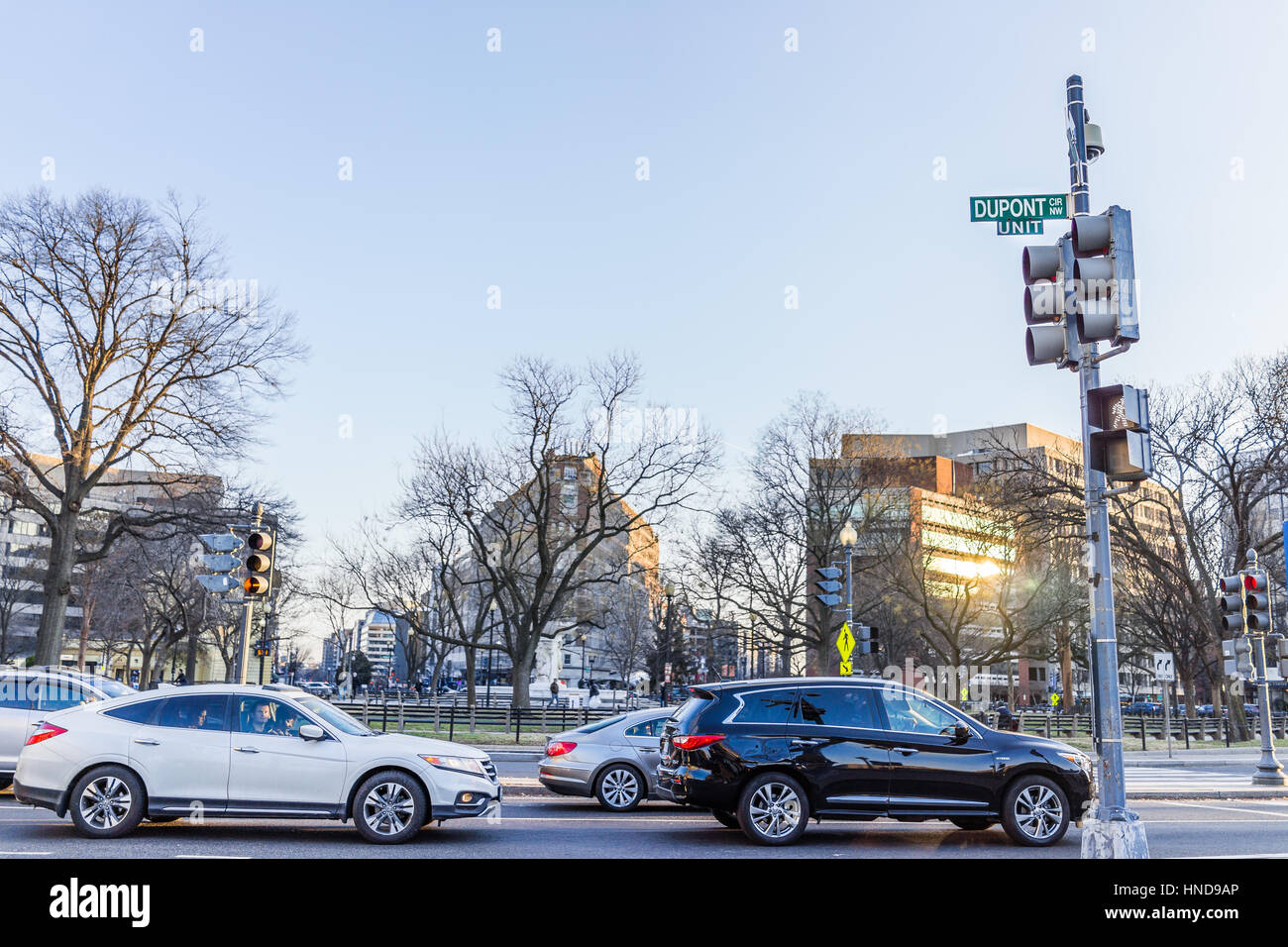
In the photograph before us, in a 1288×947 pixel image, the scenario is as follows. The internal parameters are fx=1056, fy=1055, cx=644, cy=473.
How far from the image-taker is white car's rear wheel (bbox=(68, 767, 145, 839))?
10078 millimetres

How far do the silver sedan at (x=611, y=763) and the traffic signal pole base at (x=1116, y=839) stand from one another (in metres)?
6.85

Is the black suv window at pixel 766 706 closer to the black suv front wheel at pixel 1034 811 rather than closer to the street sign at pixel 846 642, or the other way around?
the black suv front wheel at pixel 1034 811

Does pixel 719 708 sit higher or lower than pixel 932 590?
lower

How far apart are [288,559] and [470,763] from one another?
107 ft

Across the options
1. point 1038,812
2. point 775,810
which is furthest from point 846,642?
point 775,810

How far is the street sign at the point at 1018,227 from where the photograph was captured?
31.8 feet

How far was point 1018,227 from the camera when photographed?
9.72 meters

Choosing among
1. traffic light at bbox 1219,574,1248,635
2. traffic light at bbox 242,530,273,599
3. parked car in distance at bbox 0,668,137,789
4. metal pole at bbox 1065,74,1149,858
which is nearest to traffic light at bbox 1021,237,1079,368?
metal pole at bbox 1065,74,1149,858

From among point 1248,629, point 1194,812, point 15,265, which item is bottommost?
point 1194,812

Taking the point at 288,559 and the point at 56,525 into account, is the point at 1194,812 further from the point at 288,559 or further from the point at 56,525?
the point at 288,559

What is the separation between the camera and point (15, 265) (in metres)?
27.9
